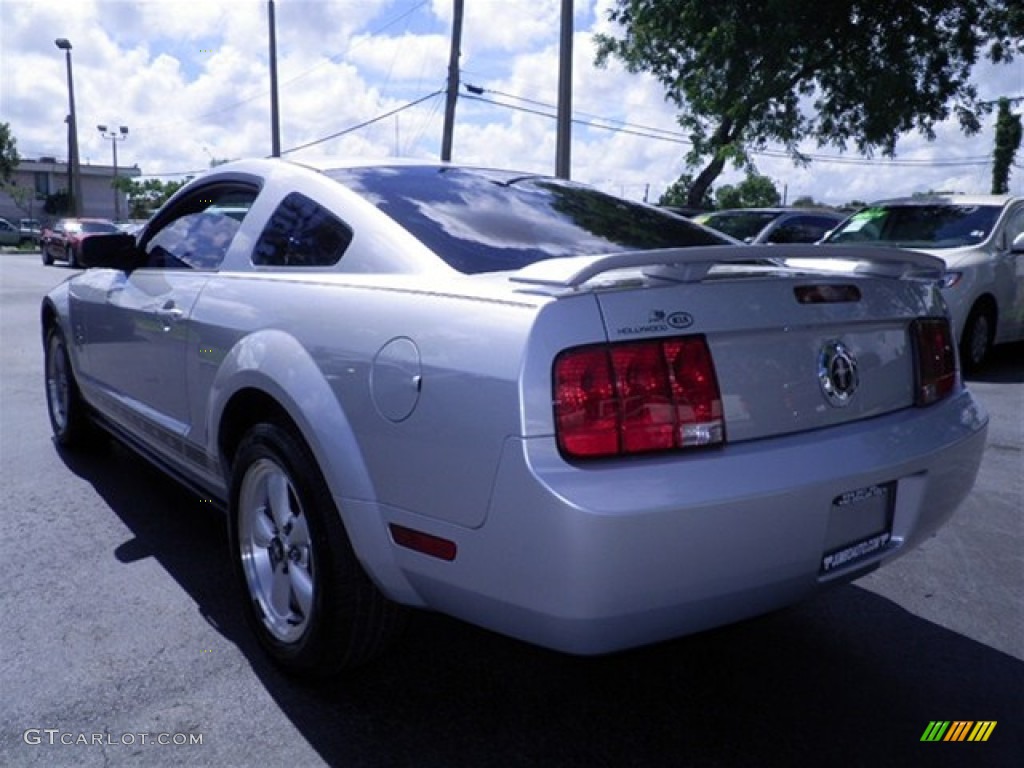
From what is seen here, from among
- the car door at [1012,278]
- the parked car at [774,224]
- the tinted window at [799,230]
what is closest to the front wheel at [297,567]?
the car door at [1012,278]

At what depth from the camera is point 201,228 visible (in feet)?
12.7

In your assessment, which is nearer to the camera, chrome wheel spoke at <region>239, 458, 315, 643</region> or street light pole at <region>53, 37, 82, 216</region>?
chrome wheel spoke at <region>239, 458, 315, 643</region>

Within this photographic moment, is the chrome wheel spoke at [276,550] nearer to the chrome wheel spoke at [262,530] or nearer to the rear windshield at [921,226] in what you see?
the chrome wheel spoke at [262,530]

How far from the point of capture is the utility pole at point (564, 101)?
14.6 meters

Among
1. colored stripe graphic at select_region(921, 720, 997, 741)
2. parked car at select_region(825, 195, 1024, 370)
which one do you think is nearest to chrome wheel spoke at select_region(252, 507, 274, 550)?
colored stripe graphic at select_region(921, 720, 997, 741)

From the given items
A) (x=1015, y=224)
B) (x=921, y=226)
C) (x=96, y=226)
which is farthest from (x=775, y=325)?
(x=96, y=226)

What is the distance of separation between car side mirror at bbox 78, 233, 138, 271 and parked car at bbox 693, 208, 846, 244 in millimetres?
8726

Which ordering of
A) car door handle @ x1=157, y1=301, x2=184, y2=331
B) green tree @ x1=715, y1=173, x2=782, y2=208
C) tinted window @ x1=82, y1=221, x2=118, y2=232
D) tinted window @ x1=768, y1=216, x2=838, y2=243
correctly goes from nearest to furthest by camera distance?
car door handle @ x1=157, y1=301, x2=184, y2=331
tinted window @ x1=768, y1=216, x2=838, y2=243
tinted window @ x1=82, y1=221, x2=118, y2=232
green tree @ x1=715, y1=173, x2=782, y2=208

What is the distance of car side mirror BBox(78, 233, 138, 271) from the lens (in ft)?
13.4

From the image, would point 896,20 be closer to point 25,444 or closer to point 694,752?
point 25,444

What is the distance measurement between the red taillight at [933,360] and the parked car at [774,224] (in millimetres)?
8780

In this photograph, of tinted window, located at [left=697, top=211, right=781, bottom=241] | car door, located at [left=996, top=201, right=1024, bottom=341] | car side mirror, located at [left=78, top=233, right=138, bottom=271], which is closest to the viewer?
car side mirror, located at [left=78, top=233, right=138, bottom=271]

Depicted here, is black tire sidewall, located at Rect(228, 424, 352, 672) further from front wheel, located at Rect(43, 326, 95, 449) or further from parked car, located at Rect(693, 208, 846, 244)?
parked car, located at Rect(693, 208, 846, 244)

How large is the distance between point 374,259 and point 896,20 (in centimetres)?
1709
